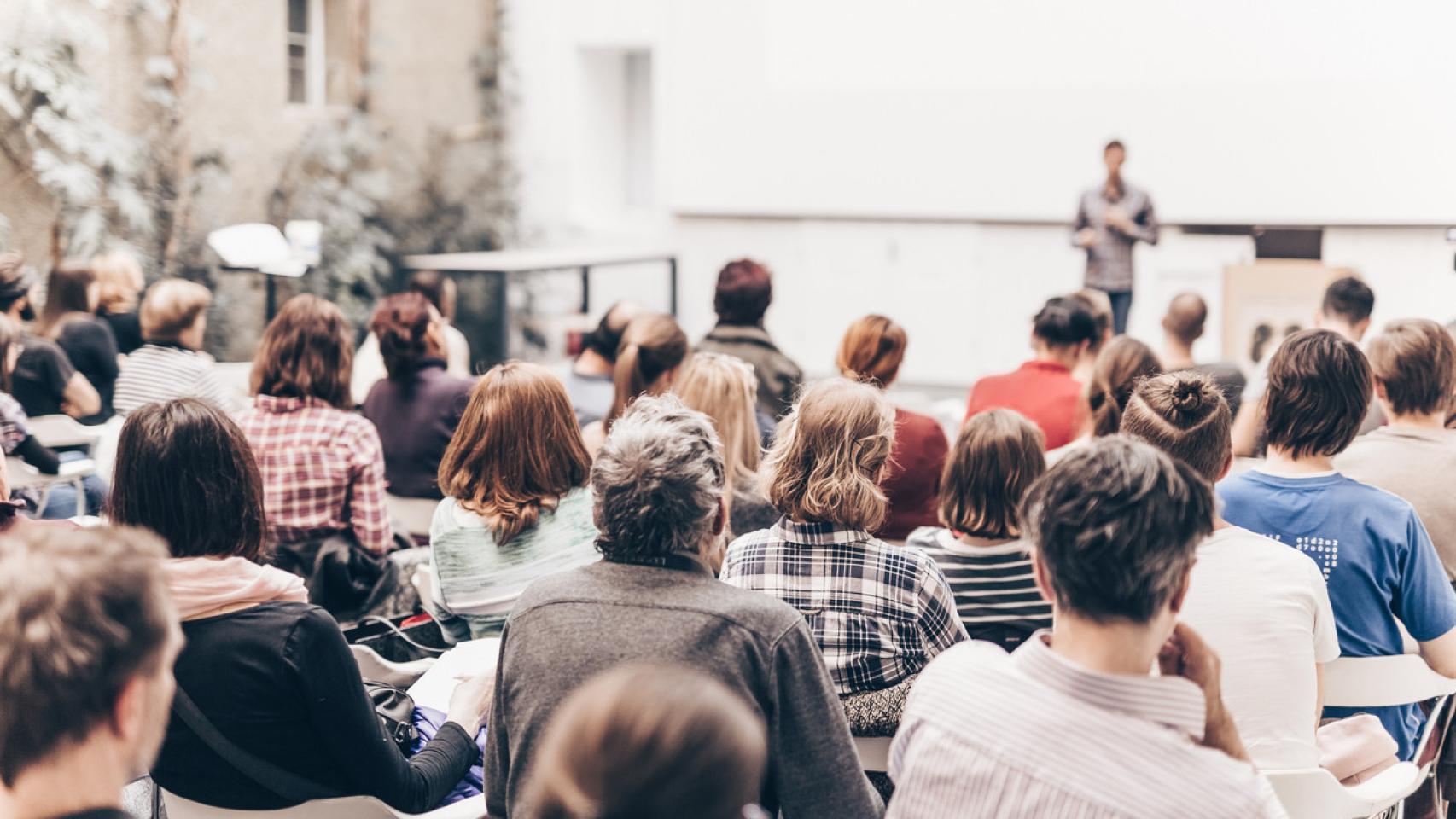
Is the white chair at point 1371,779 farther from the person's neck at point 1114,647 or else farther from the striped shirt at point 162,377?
the striped shirt at point 162,377

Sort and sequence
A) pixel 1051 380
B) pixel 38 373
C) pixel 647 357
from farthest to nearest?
pixel 38 373 < pixel 1051 380 < pixel 647 357

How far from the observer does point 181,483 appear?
227 centimetres

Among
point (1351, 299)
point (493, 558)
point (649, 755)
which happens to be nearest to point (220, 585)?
point (493, 558)

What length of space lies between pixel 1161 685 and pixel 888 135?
30.4 ft

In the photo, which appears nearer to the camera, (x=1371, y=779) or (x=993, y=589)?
(x=1371, y=779)

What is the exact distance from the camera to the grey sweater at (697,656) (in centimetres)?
196

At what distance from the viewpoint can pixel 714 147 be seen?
36.8 feet

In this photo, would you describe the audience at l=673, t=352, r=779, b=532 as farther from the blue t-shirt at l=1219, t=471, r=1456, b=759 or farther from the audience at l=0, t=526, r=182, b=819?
the audience at l=0, t=526, r=182, b=819

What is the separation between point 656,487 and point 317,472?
6.30 feet

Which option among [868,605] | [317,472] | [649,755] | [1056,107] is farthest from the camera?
[1056,107]

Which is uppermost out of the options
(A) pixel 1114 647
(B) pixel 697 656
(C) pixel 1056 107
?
(C) pixel 1056 107

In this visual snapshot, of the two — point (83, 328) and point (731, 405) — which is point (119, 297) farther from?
point (731, 405)

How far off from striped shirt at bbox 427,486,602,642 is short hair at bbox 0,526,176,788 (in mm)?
1569

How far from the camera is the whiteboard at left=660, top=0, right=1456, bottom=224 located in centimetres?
906
